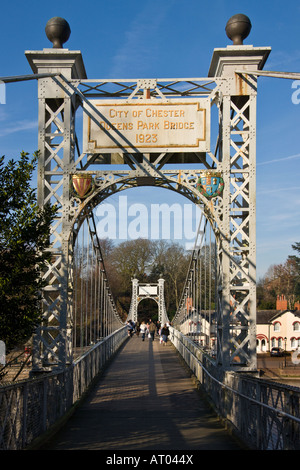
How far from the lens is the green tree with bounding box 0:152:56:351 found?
7.98 m

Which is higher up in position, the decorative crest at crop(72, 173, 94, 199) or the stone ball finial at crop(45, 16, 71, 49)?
the stone ball finial at crop(45, 16, 71, 49)

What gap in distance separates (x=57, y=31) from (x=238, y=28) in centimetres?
368

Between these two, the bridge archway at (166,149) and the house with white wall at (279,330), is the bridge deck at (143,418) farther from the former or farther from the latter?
the house with white wall at (279,330)

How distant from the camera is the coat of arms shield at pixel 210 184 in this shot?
1198 cm

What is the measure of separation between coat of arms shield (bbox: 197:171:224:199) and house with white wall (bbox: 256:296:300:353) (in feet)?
176

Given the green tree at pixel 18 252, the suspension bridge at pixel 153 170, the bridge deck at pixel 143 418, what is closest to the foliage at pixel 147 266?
the bridge deck at pixel 143 418

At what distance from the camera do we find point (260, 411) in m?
7.33

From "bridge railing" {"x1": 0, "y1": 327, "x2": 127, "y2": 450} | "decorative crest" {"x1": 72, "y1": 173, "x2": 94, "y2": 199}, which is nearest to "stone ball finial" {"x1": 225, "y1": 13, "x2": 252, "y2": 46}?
"decorative crest" {"x1": 72, "y1": 173, "x2": 94, "y2": 199}

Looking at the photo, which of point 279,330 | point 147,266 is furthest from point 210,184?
point 147,266

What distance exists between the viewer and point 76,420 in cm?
1045

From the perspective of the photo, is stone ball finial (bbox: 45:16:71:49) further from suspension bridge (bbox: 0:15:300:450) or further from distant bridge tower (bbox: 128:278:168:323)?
distant bridge tower (bbox: 128:278:168:323)

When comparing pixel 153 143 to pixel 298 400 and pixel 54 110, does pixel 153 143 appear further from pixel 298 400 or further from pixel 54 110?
pixel 298 400

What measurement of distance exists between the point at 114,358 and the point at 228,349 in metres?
12.3
